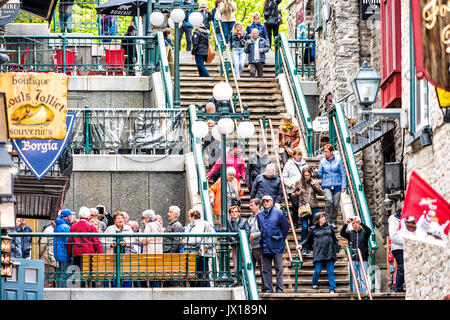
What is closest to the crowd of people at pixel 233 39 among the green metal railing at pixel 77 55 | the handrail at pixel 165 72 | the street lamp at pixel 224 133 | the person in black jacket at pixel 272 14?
the handrail at pixel 165 72

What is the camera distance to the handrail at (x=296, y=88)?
1254 inches

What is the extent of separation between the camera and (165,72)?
109 feet

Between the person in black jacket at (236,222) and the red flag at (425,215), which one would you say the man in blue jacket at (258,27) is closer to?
the person in black jacket at (236,222)

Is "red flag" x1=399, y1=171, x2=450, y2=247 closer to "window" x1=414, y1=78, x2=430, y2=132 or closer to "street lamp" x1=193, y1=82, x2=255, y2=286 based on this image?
"window" x1=414, y1=78, x2=430, y2=132

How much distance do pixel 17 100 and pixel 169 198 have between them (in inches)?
301

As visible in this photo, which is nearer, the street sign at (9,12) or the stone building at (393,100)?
the stone building at (393,100)

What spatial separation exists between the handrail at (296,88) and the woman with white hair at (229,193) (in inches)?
147

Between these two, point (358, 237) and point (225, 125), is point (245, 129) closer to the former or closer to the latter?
point (225, 125)

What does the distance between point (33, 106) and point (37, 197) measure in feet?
6.27

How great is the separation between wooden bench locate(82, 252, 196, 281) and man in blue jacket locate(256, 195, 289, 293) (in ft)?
3.91

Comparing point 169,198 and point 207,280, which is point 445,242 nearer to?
point 207,280

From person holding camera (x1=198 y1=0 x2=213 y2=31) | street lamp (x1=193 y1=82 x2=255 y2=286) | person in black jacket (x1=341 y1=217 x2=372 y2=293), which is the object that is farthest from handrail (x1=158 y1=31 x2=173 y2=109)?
person in black jacket (x1=341 y1=217 x2=372 y2=293)

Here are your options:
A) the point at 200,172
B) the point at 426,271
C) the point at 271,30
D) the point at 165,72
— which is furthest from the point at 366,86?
the point at 271,30

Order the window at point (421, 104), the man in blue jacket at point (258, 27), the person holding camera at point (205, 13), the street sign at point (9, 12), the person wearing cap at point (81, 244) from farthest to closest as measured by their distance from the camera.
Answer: the person holding camera at point (205, 13) → the man in blue jacket at point (258, 27) → the street sign at point (9, 12) → the person wearing cap at point (81, 244) → the window at point (421, 104)
